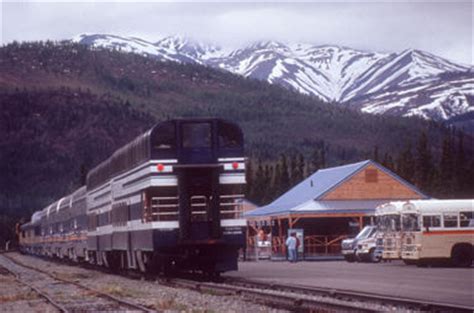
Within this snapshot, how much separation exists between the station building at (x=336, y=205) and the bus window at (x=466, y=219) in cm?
1726

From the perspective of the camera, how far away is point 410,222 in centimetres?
4181

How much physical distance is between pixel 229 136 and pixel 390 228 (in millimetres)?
15295

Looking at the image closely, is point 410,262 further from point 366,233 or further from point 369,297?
point 369,297

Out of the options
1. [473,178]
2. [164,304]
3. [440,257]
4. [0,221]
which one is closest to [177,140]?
[164,304]

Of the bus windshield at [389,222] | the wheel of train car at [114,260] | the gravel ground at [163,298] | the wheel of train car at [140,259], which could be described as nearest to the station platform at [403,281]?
the bus windshield at [389,222]

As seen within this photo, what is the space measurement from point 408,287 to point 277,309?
8.59 meters

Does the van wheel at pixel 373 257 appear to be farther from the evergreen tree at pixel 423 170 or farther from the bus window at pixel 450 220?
the evergreen tree at pixel 423 170

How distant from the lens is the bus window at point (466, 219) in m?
41.4

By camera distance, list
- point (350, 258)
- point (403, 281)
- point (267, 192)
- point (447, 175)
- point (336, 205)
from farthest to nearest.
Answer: point (267, 192)
point (447, 175)
point (336, 205)
point (350, 258)
point (403, 281)

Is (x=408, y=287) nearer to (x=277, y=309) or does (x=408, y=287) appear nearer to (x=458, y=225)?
(x=277, y=309)

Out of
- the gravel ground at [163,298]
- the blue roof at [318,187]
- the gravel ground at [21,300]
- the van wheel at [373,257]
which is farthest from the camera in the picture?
the blue roof at [318,187]

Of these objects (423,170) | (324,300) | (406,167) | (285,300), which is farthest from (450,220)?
(406,167)

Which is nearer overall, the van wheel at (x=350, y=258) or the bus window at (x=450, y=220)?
the bus window at (x=450, y=220)

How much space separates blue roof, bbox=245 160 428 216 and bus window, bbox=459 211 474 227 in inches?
752
